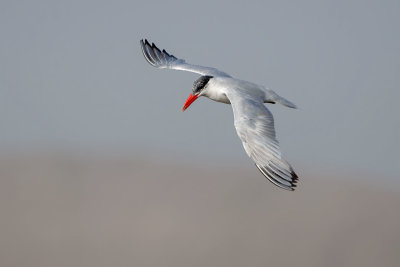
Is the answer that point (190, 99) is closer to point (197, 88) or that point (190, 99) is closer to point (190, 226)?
point (197, 88)

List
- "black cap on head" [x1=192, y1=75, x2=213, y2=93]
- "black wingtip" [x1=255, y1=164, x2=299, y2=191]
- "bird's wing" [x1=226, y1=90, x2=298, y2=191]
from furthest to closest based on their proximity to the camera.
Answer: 1. "black cap on head" [x1=192, y1=75, x2=213, y2=93]
2. "bird's wing" [x1=226, y1=90, x2=298, y2=191]
3. "black wingtip" [x1=255, y1=164, x2=299, y2=191]

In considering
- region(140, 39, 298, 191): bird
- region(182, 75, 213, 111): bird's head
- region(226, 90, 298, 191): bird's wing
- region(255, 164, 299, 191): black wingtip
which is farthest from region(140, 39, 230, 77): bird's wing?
region(255, 164, 299, 191): black wingtip

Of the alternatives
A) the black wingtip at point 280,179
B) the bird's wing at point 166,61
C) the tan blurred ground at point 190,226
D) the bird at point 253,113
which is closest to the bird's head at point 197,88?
the bird at point 253,113

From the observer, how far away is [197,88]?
48.8 feet

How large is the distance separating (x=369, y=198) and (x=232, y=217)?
14.5 meters

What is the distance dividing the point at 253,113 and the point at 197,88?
81.5 inches

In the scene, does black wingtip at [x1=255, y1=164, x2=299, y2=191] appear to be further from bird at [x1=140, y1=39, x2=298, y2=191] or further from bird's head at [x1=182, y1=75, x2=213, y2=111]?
bird's head at [x1=182, y1=75, x2=213, y2=111]

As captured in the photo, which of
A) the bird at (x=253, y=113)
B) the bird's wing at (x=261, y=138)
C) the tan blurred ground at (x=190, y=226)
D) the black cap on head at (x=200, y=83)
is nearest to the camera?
the bird's wing at (x=261, y=138)

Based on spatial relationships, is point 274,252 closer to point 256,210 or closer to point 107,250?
point 256,210

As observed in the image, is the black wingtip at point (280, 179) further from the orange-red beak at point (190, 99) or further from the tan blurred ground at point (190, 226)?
the tan blurred ground at point (190, 226)

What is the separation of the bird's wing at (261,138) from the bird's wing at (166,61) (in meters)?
2.67

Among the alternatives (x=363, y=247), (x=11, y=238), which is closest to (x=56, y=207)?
(x=11, y=238)

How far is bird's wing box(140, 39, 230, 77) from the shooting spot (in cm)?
1656

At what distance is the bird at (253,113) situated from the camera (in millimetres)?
11907
